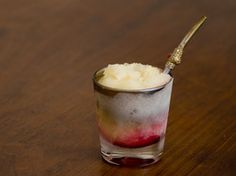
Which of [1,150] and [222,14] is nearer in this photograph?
[1,150]

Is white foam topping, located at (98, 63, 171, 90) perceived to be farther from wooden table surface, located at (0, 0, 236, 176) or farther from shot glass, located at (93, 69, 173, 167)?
wooden table surface, located at (0, 0, 236, 176)

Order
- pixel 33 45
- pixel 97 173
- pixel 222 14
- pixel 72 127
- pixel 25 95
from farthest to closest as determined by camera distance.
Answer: pixel 222 14 < pixel 33 45 < pixel 25 95 < pixel 72 127 < pixel 97 173

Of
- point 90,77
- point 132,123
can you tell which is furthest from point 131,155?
point 90,77

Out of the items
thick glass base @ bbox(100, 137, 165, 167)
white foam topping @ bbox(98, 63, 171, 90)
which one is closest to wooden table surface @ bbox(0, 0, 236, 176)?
thick glass base @ bbox(100, 137, 165, 167)

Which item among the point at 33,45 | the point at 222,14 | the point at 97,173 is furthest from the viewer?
the point at 222,14

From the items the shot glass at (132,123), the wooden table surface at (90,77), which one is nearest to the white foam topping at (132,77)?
the shot glass at (132,123)

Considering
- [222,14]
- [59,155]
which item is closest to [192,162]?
[59,155]

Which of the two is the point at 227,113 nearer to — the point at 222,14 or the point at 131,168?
the point at 131,168

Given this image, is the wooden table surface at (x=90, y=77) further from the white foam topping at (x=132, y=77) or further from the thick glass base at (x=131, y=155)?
the white foam topping at (x=132, y=77)

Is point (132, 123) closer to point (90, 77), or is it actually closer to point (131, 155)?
point (131, 155)
